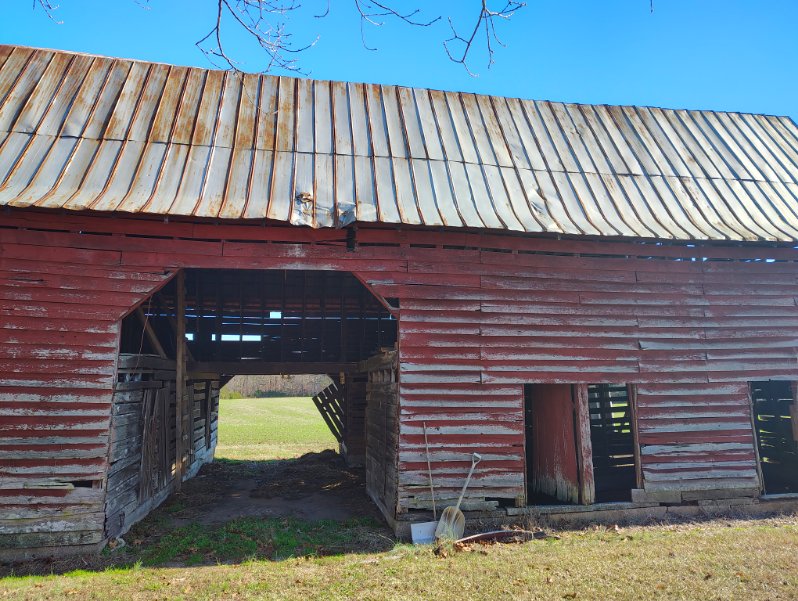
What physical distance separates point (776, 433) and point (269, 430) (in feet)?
71.5

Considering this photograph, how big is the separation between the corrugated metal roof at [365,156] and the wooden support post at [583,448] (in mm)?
2825

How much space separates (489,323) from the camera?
9.31 meters

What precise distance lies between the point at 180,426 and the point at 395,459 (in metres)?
5.82

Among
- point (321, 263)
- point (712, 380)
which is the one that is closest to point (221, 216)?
point (321, 263)

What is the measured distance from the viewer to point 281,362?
48.6 feet

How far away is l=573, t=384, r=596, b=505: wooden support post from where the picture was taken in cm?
934

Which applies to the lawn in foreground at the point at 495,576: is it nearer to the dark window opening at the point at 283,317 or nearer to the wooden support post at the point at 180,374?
the wooden support post at the point at 180,374

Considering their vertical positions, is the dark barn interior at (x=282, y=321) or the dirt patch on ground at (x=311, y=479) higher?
the dark barn interior at (x=282, y=321)

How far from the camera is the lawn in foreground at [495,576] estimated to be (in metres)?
6.07

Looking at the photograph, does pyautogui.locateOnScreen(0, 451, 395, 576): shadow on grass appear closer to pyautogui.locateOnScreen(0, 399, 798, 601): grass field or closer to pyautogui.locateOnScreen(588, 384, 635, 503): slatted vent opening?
pyautogui.locateOnScreen(0, 399, 798, 601): grass field

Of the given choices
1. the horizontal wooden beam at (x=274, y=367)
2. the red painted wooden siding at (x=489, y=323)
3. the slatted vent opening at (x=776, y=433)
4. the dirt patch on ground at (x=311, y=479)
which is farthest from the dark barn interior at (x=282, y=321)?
the slatted vent opening at (x=776, y=433)

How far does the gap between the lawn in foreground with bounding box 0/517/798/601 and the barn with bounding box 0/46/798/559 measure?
1.31 metres

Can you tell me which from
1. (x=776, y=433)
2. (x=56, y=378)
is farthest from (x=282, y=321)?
(x=776, y=433)

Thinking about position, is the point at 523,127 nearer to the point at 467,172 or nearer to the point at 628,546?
the point at 467,172
